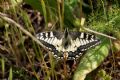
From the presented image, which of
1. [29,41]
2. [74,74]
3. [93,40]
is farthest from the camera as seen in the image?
[29,41]

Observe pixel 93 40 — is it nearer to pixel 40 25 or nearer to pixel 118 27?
pixel 118 27

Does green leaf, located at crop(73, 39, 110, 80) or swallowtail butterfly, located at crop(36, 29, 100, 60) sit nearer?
swallowtail butterfly, located at crop(36, 29, 100, 60)

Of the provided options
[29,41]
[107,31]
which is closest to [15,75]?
[29,41]

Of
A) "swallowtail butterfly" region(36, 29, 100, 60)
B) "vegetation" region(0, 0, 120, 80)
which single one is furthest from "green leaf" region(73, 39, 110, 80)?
"swallowtail butterfly" region(36, 29, 100, 60)

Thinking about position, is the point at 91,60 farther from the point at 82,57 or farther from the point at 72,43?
the point at 72,43

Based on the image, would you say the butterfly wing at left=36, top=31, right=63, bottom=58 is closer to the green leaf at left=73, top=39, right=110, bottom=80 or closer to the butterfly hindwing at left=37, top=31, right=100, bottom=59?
the butterfly hindwing at left=37, top=31, right=100, bottom=59

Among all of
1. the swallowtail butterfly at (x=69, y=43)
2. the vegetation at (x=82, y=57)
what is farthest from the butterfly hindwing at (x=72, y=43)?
the vegetation at (x=82, y=57)

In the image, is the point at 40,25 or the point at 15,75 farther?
the point at 40,25
